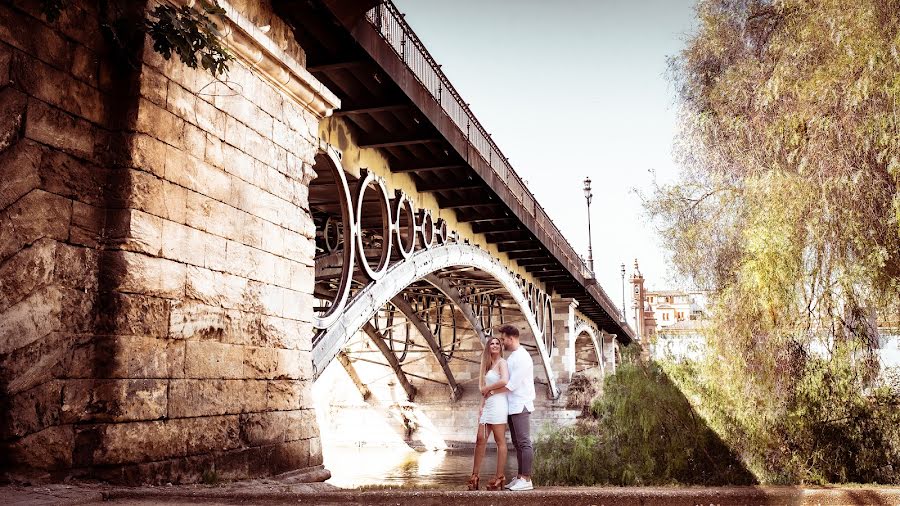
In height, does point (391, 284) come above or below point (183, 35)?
below

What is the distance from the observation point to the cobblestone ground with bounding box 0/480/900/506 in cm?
357

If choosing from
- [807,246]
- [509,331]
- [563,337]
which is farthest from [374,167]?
[563,337]

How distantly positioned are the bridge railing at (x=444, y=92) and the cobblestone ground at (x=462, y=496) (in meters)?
4.85

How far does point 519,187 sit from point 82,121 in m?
11.4

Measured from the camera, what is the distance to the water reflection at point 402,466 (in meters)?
15.0

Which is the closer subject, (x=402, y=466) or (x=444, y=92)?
(x=444, y=92)

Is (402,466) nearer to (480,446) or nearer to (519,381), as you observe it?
(480,446)

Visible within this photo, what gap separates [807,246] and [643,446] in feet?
10.4

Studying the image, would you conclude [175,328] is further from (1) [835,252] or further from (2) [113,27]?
(1) [835,252]

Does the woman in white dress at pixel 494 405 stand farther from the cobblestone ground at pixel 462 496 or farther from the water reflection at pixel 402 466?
the water reflection at pixel 402 466

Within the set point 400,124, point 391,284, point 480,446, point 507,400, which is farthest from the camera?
point 391,284

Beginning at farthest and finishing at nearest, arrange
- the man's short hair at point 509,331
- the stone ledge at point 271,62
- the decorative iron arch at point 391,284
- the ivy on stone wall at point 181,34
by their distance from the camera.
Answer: the decorative iron arch at point 391,284, the man's short hair at point 509,331, the stone ledge at point 271,62, the ivy on stone wall at point 181,34

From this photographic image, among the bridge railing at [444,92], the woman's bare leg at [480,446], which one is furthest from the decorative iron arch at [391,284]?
the woman's bare leg at [480,446]

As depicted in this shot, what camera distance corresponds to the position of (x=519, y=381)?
17.3ft
